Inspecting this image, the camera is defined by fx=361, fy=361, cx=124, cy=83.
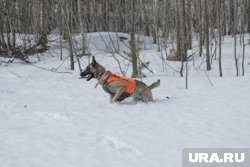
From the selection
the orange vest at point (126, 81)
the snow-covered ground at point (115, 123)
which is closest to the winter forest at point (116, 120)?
the snow-covered ground at point (115, 123)

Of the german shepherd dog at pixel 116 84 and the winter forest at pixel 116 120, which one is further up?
the german shepherd dog at pixel 116 84

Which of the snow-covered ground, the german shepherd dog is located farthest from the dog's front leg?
the snow-covered ground

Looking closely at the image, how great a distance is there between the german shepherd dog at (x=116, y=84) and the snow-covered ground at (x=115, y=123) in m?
0.20

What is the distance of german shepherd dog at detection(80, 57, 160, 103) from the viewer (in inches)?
257

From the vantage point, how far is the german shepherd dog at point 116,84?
6516 millimetres

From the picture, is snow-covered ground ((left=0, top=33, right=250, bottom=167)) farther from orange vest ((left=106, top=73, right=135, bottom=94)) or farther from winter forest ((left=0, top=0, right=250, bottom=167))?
orange vest ((left=106, top=73, right=135, bottom=94))

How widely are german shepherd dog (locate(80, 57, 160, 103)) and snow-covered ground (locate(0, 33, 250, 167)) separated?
0.20m

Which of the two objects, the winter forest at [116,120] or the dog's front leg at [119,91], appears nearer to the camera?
the winter forest at [116,120]

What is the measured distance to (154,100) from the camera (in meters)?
7.01

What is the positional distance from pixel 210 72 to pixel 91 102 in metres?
4.83

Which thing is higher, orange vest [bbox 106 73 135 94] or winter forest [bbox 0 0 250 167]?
orange vest [bbox 106 73 135 94]

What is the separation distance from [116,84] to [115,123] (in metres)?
1.27

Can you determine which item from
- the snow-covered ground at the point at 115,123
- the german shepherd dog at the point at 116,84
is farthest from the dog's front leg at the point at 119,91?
the snow-covered ground at the point at 115,123

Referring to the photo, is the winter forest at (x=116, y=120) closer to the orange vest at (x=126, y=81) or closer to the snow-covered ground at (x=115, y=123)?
the snow-covered ground at (x=115, y=123)
